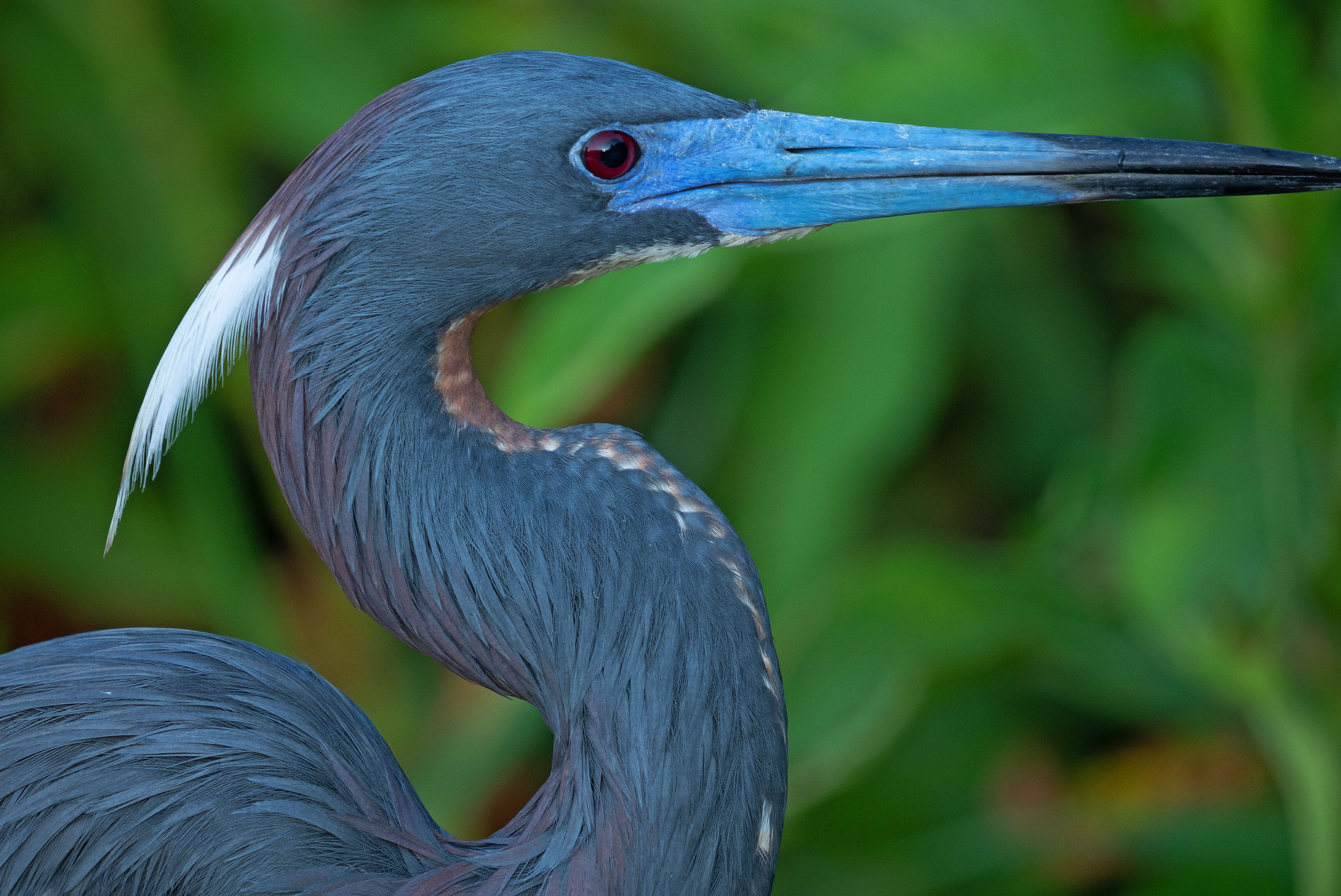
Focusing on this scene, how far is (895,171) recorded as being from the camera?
1.06 metres

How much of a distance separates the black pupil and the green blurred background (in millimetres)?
583

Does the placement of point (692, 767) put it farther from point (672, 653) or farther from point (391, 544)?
point (391, 544)

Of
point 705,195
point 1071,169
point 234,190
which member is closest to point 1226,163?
point 1071,169

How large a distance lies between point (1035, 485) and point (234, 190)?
159 centimetres

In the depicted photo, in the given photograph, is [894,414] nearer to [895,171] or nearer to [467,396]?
[895,171]

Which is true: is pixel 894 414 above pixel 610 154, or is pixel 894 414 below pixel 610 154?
above

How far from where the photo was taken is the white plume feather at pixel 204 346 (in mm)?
1027

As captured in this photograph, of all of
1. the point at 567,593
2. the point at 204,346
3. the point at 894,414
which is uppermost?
the point at 894,414

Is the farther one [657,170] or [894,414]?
[894,414]

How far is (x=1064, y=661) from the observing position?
6.47 feet

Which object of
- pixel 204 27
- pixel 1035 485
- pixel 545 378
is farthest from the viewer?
pixel 1035 485

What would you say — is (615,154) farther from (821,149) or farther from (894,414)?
(894,414)

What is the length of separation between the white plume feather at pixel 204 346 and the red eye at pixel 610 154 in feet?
0.82

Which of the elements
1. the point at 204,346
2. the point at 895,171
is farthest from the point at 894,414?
the point at 204,346
